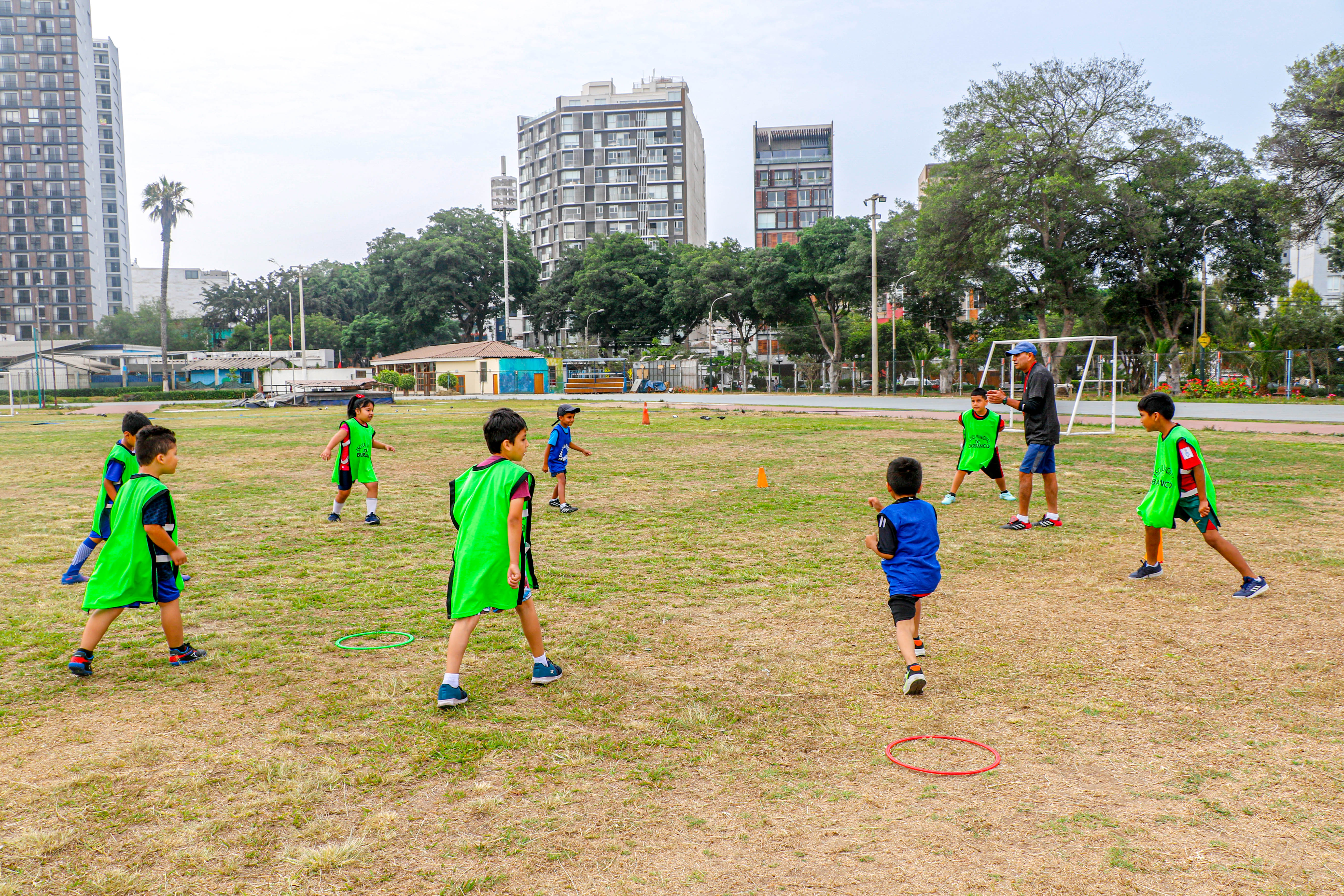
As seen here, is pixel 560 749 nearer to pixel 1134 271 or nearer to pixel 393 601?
pixel 393 601

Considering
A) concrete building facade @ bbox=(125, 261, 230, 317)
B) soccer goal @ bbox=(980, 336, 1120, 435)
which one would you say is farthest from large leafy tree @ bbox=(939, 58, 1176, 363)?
concrete building facade @ bbox=(125, 261, 230, 317)

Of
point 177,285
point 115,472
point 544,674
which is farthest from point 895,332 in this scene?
point 177,285

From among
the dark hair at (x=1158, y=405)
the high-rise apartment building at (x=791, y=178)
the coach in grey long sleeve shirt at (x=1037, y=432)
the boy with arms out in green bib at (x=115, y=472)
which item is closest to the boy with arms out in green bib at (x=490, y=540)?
the boy with arms out in green bib at (x=115, y=472)

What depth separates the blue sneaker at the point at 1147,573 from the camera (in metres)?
6.68

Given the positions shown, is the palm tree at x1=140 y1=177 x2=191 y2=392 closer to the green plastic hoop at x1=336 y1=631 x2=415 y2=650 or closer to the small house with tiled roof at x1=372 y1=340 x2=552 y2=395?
the small house with tiled roof at x1=372 y1=340 x2=552 y2=395

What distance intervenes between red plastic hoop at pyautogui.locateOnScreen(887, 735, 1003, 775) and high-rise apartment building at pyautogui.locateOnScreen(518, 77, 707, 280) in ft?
339

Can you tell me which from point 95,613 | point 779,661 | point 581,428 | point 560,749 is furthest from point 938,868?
point 581,428

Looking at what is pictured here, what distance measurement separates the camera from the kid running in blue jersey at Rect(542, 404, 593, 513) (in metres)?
9.66

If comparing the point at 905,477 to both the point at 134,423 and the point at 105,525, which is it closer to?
the point at 105,525

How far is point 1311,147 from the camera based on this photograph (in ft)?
105

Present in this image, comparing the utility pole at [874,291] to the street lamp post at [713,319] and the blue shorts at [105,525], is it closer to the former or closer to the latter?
the street lamp post at [713,319]

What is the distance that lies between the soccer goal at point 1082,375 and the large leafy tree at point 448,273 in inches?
1979

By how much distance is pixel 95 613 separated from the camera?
4.71m

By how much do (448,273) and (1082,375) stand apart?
67.6 meters
